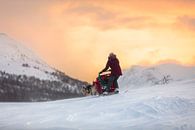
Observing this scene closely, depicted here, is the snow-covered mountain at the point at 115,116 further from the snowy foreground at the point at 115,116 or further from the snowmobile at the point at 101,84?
the snowmobile at the point at 101,84

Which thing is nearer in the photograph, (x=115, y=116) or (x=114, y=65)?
(x=115, y=116)

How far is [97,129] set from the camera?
17.6 meters

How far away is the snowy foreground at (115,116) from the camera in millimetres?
17875

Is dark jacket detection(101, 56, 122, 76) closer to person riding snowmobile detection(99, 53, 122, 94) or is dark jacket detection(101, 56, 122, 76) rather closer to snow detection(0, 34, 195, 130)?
person riding snowmobile detection(99, 53, 122, 94)

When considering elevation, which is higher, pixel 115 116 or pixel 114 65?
pixel 114 65

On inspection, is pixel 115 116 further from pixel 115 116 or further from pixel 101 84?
pixel 101 84

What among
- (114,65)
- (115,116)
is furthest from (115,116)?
(114,65)

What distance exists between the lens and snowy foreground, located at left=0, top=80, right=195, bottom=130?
58.6ft

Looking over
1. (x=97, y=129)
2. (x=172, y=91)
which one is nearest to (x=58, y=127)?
(x=97, y=129)

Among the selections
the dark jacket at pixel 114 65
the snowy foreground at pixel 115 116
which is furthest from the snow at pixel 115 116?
the dark jacket at pixel 114 65

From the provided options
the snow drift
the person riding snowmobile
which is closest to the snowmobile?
the person riding snowmobile

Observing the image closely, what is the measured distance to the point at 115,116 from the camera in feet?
64.4

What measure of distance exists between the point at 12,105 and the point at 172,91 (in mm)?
8710

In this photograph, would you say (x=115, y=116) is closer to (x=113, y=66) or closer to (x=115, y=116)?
(x=115, y=116)
